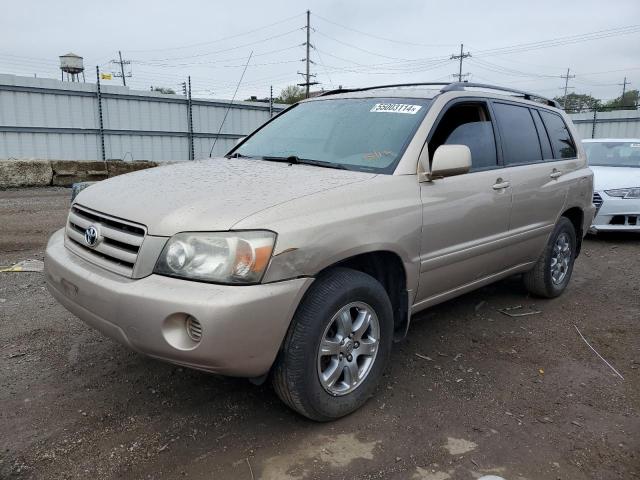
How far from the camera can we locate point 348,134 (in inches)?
134

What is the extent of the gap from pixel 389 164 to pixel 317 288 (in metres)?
0.96

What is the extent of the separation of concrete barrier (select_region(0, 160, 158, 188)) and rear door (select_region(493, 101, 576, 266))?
34.8 ft

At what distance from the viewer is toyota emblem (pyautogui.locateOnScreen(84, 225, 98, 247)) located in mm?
2609

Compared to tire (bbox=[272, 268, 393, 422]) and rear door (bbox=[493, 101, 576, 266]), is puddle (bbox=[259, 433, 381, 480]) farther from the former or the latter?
rear door (bbox=[493, 101, 576, 266])

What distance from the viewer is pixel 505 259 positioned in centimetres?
397

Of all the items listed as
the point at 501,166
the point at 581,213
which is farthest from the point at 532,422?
the point at 581,213

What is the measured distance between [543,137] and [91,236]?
3699 millimetres

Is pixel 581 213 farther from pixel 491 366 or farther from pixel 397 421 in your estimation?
pixel 397 421

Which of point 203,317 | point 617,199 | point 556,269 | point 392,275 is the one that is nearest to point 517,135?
point 556,269

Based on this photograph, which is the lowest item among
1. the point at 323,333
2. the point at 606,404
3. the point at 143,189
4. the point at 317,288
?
the point at 606,404

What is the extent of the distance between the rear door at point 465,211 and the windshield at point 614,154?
216 inches

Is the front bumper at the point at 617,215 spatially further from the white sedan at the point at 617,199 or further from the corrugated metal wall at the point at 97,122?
the corrugated metal wall at the point at 97,122

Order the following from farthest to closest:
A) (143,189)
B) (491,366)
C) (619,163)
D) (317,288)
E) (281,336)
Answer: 1. (619,163)
2. (491,366)
3. (143,189)
4. (317,288)
5. (281,336)

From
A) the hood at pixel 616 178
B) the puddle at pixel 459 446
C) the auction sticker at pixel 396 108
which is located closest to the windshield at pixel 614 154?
the hood at pixel 616 178
